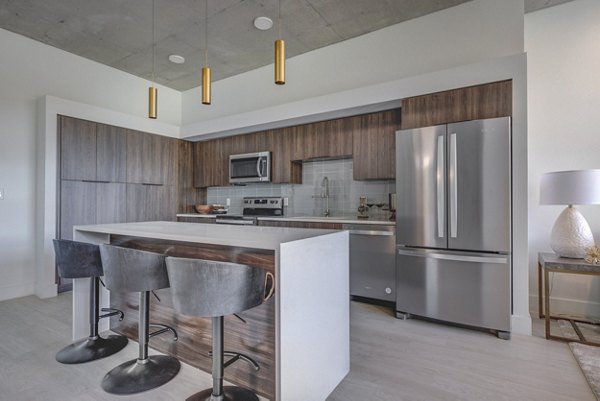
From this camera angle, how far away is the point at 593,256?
251cm

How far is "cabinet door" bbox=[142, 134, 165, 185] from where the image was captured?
488 cm

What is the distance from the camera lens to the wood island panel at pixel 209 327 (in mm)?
1847

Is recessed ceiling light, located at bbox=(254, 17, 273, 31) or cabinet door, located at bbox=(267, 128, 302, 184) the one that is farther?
cabinet door, located at bbox=(267, 128, 302, 184)

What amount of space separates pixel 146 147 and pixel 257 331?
13.3 feet

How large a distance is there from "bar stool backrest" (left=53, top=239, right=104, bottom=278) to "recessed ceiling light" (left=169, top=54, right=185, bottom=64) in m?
3.15

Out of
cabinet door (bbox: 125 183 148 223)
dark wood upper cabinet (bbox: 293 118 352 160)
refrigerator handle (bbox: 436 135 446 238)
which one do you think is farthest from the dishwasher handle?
cabinet door (bbox: 125 183 148 223)

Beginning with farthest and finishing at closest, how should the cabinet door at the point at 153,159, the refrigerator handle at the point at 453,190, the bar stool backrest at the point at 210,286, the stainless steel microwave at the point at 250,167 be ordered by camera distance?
the cabinet door at the point at 153,159 → the stainless steel microwave at the point at 250,167 → the refrigerator handle at the point at 453,190 → the bar stool backrest at the point at 210,286

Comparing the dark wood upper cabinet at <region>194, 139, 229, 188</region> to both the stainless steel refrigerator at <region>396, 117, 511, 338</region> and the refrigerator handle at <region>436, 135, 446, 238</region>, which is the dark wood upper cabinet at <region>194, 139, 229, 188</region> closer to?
the stainless steel refrigerator at <region>396, 117, 511, 338</region>

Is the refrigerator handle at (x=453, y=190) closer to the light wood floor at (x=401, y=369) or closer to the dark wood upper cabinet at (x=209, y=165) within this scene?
the light wood floor at (x=401, y=369)

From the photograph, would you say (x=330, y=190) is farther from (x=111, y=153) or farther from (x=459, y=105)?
(x=111, y=153)

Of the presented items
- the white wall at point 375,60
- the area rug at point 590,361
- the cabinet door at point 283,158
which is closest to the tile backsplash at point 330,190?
the cabinet door at point 283,158

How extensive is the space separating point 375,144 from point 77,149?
3.86 metres

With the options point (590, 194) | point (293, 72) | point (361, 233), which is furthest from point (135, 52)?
point (590, 194)

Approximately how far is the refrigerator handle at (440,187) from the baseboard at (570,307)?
1.33 meters
